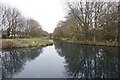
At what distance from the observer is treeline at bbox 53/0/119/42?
23.7m

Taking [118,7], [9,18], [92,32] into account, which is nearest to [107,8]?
[118,7]

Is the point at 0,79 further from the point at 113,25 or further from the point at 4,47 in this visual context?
the point at 113,25

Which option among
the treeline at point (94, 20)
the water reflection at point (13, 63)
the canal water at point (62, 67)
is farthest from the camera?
the treeline at point (94, 20)

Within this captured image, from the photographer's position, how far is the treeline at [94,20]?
23.7m

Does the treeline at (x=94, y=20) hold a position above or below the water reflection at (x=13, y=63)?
above

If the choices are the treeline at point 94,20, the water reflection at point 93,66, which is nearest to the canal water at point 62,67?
the water reflection at point 93,66

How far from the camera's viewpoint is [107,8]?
25500mm

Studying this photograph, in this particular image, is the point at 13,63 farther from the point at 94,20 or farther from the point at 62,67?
the point at 94,20

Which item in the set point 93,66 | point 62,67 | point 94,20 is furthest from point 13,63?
point 94,20

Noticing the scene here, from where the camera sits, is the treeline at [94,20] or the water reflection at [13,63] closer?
the water reflection at [13,63]

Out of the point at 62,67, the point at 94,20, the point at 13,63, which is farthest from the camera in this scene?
the point at 94,20

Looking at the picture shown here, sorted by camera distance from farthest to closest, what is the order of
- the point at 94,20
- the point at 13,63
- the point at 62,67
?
the point at 94,20, the point at 13,63, the point at 62,67

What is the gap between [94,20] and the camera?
2697 cm

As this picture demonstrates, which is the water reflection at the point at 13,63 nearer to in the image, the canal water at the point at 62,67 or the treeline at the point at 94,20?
the canal water at the point at 62,67
